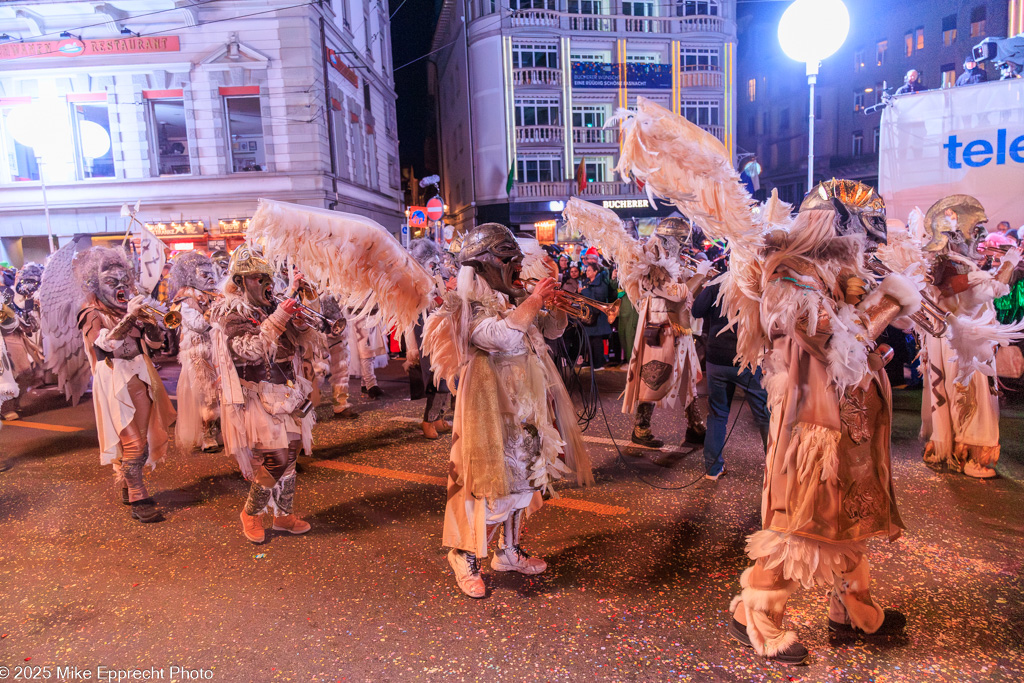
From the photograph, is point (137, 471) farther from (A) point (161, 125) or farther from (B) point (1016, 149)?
(A) point (161, 125)

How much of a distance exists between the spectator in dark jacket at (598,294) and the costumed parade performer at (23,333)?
8325 millimetres

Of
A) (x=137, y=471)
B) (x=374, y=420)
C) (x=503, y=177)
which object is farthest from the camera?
(x=503, y=177)

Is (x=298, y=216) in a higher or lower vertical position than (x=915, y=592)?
higher

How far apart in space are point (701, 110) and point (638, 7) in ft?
16.3

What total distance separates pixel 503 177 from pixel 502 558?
22.1m

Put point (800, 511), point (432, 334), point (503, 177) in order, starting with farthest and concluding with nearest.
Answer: point (503, 177) < point (432, 334) < point (800, 511)

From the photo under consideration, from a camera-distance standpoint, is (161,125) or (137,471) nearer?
(137,471)

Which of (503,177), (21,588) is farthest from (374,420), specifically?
(503,177)

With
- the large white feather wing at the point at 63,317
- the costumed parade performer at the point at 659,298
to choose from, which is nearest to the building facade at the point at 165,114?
the large white feather wing at the point at 63,317

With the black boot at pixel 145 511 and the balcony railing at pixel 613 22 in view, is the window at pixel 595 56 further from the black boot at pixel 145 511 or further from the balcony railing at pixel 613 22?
the black boot at pixel 145 511

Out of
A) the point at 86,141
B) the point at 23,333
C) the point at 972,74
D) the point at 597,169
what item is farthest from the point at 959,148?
the point at 86,141

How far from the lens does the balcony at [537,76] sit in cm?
2362

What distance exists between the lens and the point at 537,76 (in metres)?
23.8

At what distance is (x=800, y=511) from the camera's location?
2.56m
